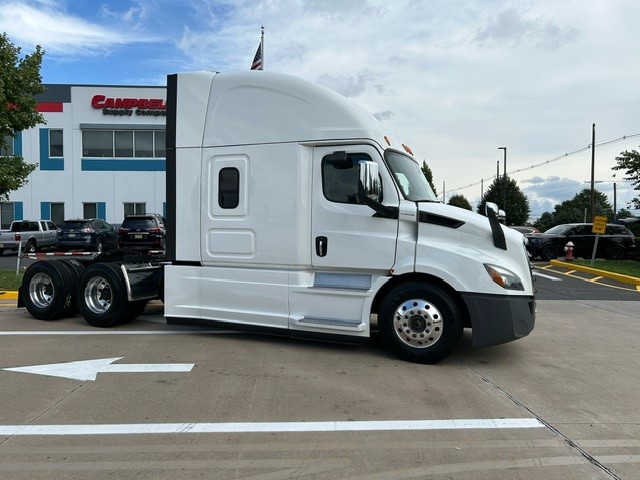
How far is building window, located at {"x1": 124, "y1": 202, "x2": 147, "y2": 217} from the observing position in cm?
2944

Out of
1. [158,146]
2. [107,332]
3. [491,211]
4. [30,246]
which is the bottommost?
[107,332]

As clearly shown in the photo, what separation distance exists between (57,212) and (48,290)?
79.3 feet

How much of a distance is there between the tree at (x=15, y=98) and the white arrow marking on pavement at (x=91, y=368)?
8701 millimetres

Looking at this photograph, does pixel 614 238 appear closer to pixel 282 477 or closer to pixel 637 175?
pixel 637 175

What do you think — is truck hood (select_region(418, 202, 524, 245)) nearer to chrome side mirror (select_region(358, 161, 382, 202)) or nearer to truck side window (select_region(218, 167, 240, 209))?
chrome side mirror (select_region(358, 161, 382, 202))

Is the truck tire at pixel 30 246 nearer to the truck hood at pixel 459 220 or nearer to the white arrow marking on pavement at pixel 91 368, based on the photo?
the white arrow marking on pavement at pixel 91 368

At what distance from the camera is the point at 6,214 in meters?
29.6

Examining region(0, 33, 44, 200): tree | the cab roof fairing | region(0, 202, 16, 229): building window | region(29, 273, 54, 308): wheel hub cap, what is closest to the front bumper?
the cab roof fairing

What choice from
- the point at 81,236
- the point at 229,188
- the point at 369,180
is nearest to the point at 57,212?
the point at 81,236

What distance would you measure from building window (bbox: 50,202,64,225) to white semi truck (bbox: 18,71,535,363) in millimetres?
26224

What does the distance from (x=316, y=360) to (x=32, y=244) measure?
65.8 ft

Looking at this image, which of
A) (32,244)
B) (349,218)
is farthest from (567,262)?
(32,244)

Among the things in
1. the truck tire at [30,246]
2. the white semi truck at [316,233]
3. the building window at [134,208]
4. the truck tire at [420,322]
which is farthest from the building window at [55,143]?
the truck tire at [420,322]

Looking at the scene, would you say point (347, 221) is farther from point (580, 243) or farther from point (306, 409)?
point (580, 243)
